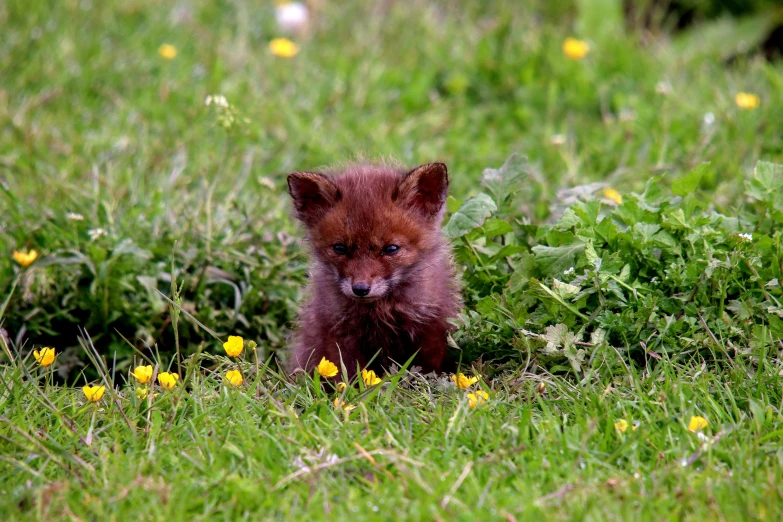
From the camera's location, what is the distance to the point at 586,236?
169 inches

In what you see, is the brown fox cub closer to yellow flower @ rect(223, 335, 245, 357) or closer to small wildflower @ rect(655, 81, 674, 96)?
yellow flower @ rect(223, 335, 245, 357)

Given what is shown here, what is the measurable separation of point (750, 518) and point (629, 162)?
167 inches

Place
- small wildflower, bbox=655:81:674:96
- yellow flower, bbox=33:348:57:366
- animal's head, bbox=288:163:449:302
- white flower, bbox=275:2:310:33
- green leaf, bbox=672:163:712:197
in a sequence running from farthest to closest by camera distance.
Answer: white flower, bbox=275:2:310:33, small wildflower, bbox=655:81:674:96, green leaf, bbox=672:163:712:197, animal's head, bbox=288:163:449:302, yellow flower, bbox=33:348:57:366

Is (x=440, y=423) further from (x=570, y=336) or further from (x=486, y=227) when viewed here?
(x=486, y=227)

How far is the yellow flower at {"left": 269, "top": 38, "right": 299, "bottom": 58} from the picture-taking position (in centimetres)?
789

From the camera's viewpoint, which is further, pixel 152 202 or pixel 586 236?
pixel 152 202

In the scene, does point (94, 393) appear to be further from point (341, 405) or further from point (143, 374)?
point (341, 405)

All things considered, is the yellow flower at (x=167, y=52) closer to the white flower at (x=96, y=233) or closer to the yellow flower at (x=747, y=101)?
the white flower at (x=96, y=233)

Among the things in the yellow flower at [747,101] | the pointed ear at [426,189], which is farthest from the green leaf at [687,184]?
the yellow flower at [747,101]

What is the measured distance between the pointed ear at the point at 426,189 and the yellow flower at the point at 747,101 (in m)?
3.59

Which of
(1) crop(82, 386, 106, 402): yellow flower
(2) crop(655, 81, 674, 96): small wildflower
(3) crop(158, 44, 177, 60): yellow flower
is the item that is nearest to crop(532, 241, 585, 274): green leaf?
(1) crop(82, 386, 106, 402): yellow flower

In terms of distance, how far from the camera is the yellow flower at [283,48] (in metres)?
7.89

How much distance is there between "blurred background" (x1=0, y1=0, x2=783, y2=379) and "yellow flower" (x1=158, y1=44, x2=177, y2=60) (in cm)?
4

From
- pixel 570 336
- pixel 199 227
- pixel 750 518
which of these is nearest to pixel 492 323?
pixel 570 336
